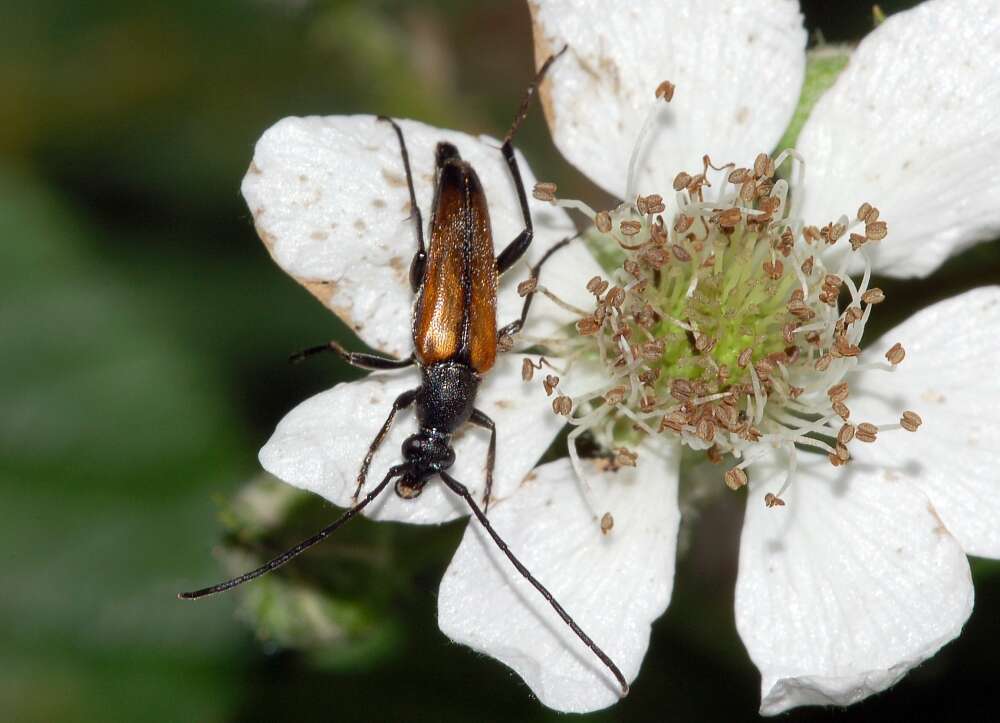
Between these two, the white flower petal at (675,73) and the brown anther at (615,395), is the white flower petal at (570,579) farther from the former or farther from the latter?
the white flower petal at (675,73)

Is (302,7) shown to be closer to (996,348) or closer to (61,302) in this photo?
(61,302)

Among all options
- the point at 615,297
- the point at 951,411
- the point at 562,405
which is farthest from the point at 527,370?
the point at 951,411

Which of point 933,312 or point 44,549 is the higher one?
point 933,312

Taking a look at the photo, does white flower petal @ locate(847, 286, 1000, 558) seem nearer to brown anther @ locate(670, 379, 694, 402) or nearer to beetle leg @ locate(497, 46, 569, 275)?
brown anther @ locate(670, 379, 694, 402)

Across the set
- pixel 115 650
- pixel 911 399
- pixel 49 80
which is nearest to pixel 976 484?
pixel 911 399

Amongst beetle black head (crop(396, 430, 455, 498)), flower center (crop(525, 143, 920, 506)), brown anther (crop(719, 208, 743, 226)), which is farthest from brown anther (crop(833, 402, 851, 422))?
beetle black head (crop(396, 430, 455, 498))

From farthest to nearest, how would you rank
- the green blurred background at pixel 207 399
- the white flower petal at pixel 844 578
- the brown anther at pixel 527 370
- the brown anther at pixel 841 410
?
the green blurred background at pixel 207 399
the brown anther at pixel 527 370
the brown anther at pixel 841 410
the white flower petal at pixel 844 578

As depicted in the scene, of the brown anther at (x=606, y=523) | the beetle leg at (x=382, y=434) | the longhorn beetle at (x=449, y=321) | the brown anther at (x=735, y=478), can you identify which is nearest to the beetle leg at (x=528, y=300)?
the longhorn beetle at (x=449, y=321)

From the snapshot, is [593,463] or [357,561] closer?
[593,463]
